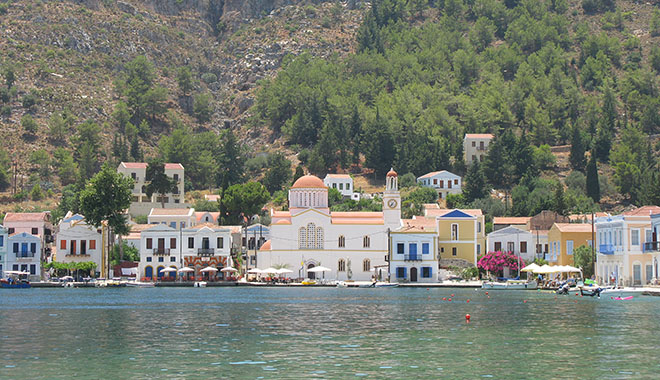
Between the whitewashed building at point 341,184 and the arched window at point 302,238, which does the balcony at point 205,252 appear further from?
the whitewashed building at point 341,184

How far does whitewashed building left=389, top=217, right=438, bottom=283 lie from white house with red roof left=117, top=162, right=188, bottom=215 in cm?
4630

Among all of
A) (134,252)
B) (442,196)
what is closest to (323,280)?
(134,252)

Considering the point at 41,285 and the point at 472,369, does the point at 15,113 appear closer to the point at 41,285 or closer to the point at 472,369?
the point at 41,285

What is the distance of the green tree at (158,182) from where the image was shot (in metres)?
140

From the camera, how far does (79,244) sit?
10656cm

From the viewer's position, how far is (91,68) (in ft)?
636

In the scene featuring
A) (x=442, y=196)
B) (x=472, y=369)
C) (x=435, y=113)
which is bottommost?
(x=472, y=369)

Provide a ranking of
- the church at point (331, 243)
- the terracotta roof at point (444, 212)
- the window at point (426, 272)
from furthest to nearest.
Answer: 1. the terracotta roof at point (444, 212)
2. the church at point (331, 243)
3. the window at point (426, 272)

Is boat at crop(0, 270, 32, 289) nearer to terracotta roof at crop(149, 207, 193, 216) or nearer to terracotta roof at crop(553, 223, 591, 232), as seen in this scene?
terracotta roof at crop(149, 207, 193, 216)

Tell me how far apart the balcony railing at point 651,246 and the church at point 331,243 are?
36.3m

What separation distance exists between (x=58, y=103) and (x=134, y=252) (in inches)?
2999

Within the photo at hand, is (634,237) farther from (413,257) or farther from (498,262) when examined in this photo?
(413,257)

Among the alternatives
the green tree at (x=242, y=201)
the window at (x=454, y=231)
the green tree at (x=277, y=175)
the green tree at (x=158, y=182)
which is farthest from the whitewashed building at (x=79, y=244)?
the green tree at (x=277, y=175)

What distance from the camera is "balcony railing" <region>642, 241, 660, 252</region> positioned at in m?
73.6
